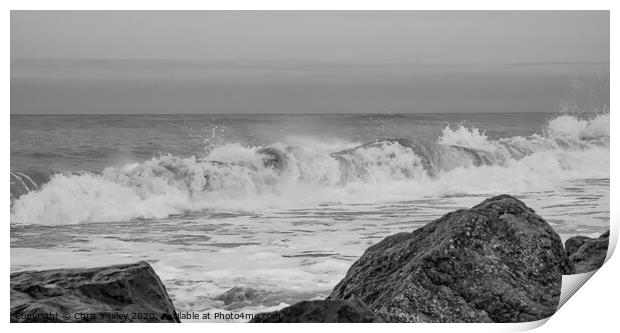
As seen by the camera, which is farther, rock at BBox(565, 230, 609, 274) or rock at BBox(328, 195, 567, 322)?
rock at BBox(565, 230, 609, 274)

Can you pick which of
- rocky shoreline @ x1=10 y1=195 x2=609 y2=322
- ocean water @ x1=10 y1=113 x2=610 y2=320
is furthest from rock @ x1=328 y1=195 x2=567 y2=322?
ocean water @ x1=10 y1=113 x2=610 y2=320

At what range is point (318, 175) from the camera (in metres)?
6.50

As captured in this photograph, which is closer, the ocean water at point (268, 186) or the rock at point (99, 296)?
the rock at point (99, 296)

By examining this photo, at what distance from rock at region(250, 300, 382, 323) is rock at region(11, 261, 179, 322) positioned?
0.95 metres

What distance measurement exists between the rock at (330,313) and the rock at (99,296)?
95 cm

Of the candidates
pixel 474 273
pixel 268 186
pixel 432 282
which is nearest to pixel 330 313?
pixel 432 282

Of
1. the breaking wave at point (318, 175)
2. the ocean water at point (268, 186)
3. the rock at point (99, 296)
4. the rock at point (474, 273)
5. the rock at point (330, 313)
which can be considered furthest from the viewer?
the breaking wave at point (318, 175)

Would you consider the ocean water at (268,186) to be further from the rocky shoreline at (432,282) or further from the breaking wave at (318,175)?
the rocky shoreline at (432,282)

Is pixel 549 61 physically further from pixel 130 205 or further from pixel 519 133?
pixel 130 205

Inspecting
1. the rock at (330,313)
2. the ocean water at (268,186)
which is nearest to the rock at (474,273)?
the rock at (330,313)

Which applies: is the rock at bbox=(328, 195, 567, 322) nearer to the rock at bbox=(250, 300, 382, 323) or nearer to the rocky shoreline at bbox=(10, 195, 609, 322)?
the rocky shoreline at bbox=(10, 195, 609, 322)

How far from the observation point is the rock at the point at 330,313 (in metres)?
4.46

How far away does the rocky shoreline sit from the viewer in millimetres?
4914
